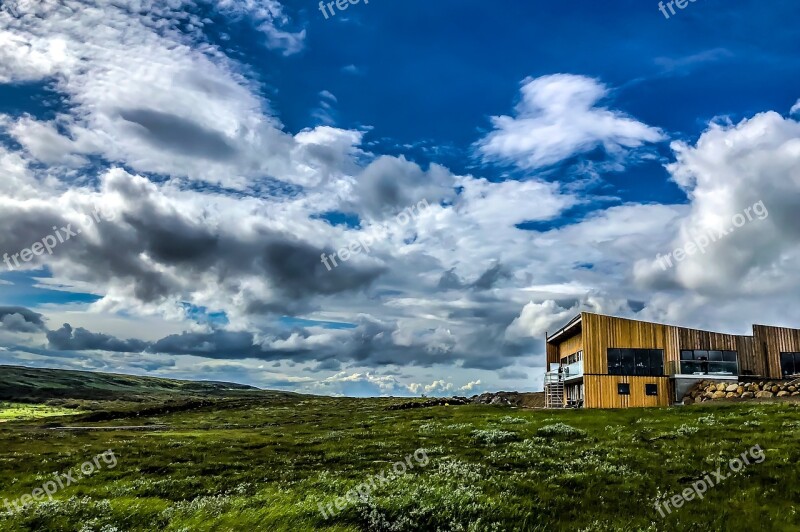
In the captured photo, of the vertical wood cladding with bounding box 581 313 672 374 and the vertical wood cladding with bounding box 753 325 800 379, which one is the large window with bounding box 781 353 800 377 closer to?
the vertical wood cladding with bounding box 753 325 800 379

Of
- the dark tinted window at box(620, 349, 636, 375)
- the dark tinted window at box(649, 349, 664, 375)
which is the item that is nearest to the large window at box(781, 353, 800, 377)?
the dark tinted window at box(649, 349, 664, 375)

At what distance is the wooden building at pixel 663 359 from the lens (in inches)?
2409

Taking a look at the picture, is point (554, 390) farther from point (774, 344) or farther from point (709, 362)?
point (774, 344)

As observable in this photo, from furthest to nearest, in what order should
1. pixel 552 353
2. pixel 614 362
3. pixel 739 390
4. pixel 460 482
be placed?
pixel 552 353 < pixel 614 362 < pixel 739 390 < pixel 460 482

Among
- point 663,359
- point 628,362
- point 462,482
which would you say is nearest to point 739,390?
point 663,359

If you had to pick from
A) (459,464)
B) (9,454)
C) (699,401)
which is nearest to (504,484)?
(459,464)

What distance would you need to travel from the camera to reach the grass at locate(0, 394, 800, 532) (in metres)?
16.9

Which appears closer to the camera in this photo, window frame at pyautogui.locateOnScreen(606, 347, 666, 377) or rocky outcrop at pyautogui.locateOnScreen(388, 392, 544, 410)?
window frame at pyautogui.locateOnScreen(606, 347, 666, 377)

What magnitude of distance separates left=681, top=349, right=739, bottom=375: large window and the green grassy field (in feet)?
67.6

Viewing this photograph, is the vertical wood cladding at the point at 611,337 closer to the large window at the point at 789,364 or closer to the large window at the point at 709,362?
the large window at the point at 709,362

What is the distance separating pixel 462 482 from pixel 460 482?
0.09 m

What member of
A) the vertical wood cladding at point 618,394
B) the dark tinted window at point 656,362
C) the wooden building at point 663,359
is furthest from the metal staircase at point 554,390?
the dark tinted window at point 656,362

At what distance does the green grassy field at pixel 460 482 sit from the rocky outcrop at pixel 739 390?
14740 mm

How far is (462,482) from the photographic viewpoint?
20906mm
